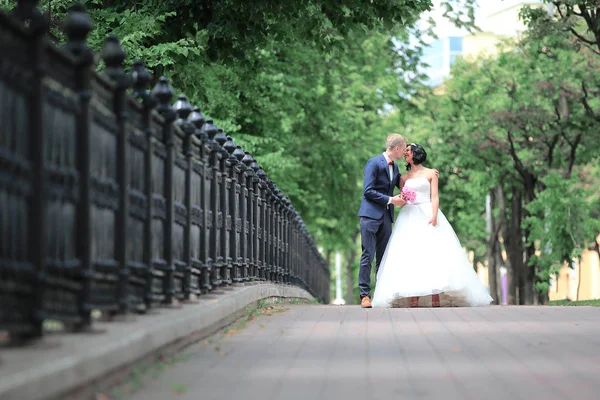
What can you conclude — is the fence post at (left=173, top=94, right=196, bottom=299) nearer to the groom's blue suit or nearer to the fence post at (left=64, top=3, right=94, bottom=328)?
the fence post at (left=64, top=3, right=94, bottom=328)

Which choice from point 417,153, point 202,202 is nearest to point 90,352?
point 202,202

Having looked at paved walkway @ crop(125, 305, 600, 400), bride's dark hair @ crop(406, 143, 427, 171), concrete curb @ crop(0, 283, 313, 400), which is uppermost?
bride's dark hair @ crop(406, 143, 427, 171)

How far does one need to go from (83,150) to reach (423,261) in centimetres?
925

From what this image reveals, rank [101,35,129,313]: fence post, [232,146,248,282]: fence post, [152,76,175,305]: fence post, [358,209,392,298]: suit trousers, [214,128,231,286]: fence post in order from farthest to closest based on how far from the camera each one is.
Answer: [358,209,392,298]: suit trousers → [232,146,248,282]: fence post → [214,128,231,286]: fence post → [152,76,175,305]: fence post → [101,35,129,313]: fence post

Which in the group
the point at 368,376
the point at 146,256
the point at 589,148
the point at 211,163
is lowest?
the point at 368,376

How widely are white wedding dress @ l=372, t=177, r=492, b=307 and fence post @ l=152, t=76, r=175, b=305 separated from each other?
633cm

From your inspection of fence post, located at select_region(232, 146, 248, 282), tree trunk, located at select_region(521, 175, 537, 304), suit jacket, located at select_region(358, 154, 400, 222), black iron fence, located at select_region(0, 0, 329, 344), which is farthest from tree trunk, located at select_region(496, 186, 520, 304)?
black iron fence, located at select_region(0, 0, 329, 344)

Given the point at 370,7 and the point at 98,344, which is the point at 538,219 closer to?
the point at 370,7

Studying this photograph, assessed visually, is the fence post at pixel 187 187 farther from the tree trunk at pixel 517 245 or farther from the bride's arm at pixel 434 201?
the tree trunk at pixel 517 245

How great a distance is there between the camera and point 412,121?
4688cm

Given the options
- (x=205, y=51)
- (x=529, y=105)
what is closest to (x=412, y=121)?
(x=529, y=105)

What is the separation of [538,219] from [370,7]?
16.3 m

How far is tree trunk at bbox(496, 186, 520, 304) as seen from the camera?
39.2m

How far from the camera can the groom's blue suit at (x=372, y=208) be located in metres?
16.3
